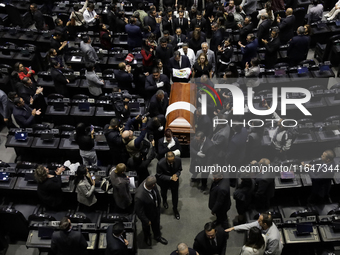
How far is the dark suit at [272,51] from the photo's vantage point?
9078 mm

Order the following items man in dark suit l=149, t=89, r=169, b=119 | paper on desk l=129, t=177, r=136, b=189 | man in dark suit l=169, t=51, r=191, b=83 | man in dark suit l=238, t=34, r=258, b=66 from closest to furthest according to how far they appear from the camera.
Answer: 1. paper on desk l=129, t=177, r=136, b=189
2. man in dark suit l=149, t=89, r=169, b=119
3. man in dark suit l=169, t=51, r=191, b=83
4. man in dark suit l=238, t=34, r=258, b=66

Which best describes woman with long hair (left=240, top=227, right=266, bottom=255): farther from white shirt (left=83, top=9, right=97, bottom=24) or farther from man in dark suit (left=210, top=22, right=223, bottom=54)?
white shirt (left=83, top=9, right=97, bottom=24)

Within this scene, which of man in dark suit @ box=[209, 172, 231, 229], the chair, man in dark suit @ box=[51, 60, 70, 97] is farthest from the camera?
the chair

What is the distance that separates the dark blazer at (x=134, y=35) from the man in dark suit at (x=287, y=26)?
148 inches

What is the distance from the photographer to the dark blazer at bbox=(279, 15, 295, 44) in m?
9.99

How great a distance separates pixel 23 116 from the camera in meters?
7.96

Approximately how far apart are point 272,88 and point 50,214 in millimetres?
5198

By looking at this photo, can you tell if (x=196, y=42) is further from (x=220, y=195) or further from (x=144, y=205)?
(x=144, y=205)

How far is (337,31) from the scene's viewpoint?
33.6 feet

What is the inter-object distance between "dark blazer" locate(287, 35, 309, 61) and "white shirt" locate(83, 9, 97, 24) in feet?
18.3

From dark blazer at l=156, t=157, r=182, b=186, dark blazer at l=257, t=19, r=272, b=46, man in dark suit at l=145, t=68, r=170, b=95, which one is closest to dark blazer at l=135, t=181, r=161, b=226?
dark blazer at l=156, t=157, r=182, b=186

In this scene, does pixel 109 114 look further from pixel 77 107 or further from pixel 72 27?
pixel 72 27

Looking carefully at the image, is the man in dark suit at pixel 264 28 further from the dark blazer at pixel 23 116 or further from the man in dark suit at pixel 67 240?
the man in dark suit at pixel 67 240

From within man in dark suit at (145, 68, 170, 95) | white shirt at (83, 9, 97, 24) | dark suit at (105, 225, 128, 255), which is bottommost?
dark suit at (105, 225, 128, 255)
